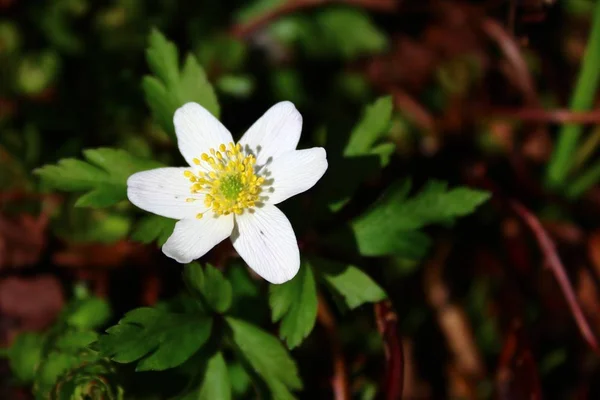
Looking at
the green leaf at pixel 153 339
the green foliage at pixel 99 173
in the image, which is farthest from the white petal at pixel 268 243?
the green foliage at pixel 99 173

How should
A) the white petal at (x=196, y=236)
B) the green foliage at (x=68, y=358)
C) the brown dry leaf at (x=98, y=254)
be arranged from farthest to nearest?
1. the brown dry leaf at (x=98, y=254)
2. the green foliage at (x=68, y=358)
3. the white petal at (x=196, y=236)

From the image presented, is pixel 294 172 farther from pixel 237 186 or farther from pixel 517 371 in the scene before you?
pixel 517 371

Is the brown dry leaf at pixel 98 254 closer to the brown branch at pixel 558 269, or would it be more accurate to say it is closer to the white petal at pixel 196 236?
the white petal at pixel 196 236

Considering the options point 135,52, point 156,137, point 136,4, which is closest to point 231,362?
point 156,137

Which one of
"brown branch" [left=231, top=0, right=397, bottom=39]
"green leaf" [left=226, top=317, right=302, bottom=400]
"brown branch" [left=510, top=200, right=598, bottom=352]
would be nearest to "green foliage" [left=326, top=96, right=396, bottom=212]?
"green leaf" [left=226, top=317, right=302, bottom=400]

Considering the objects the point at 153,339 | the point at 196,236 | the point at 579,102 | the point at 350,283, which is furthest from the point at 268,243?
the point at 579,102

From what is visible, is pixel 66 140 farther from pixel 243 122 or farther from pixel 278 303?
pixel 278 303

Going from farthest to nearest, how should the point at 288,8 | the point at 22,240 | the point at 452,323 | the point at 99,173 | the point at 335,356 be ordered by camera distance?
the point at 288,8 → the point at 452,323 → the point at 22,240 → the point at 335,356 → the point at 99,173
